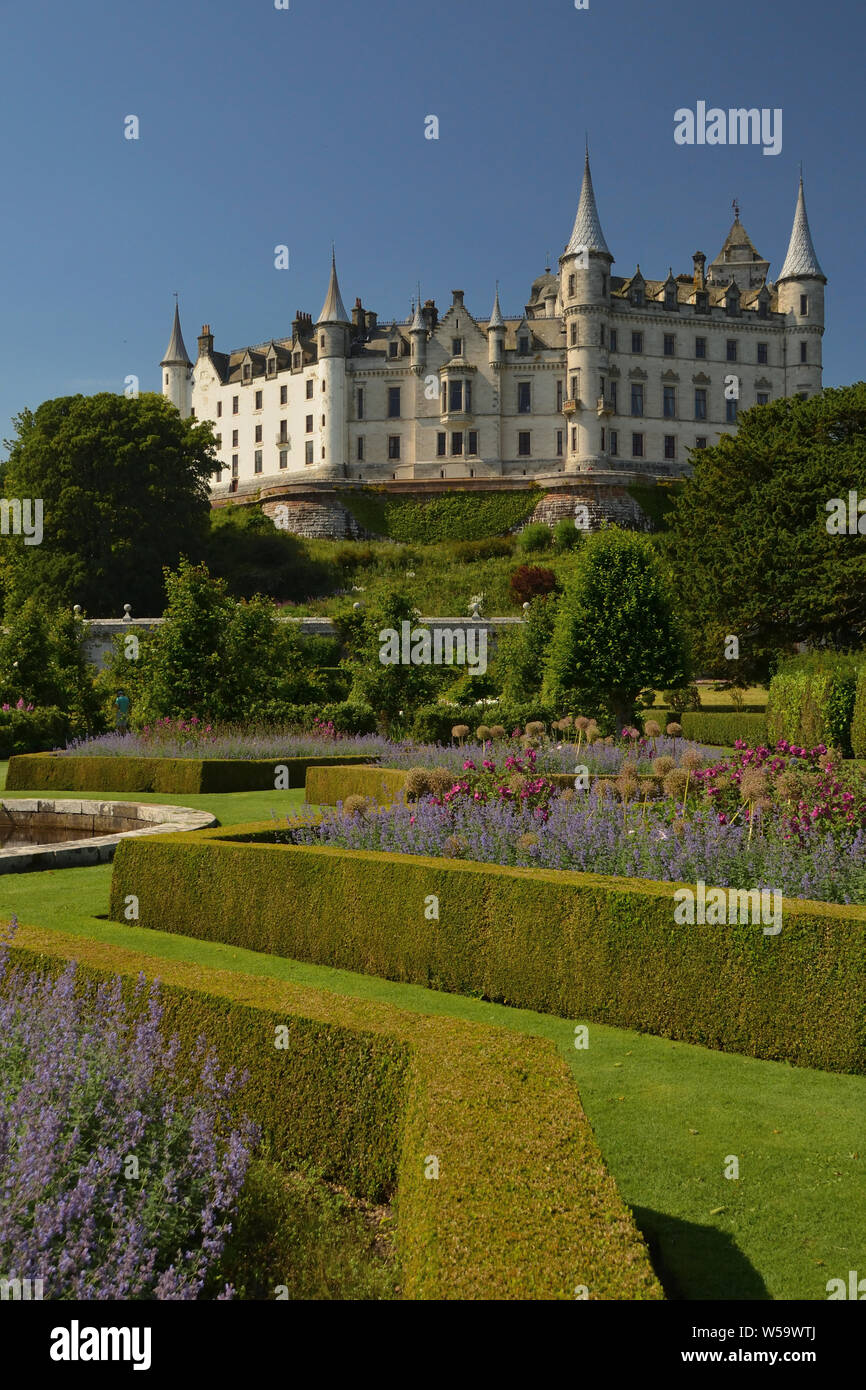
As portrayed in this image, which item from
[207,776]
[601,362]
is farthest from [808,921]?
[601,362]

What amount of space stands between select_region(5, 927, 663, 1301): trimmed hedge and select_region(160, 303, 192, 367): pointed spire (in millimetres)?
81105

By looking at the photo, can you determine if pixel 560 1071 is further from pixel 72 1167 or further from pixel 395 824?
pixel 395 824

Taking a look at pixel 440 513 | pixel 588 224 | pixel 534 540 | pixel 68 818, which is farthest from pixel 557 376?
pixel 68 818

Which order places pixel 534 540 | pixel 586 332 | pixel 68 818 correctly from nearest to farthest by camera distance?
pixel 68 818, pixel 534 540, pixel 586 332

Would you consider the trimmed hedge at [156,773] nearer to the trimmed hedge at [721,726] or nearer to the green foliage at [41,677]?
the green foliage at [41,677]

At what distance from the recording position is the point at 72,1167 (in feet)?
10.1

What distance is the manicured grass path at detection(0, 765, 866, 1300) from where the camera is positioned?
3.78m

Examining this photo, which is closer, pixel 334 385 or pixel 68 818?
pixel 68 818

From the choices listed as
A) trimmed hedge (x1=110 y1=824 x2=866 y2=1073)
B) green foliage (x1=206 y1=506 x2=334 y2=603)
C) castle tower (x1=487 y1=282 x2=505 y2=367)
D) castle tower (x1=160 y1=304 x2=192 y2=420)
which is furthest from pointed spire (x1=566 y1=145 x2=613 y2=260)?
trimmed hedge (x1=110 y1=824 x2=866 y2=1073)

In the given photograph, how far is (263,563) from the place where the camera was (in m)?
55.2

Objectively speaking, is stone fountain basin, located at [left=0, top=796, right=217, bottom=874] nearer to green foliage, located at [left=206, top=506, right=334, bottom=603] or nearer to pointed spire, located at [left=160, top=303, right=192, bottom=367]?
green foliage, located at [left=206, top=506, right=334, bottom=603]

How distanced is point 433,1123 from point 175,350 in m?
83.6

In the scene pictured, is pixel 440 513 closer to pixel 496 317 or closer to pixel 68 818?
pixel 496 317
